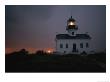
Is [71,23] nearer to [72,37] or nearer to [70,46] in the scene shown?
[72,37]

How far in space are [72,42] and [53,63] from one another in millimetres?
443

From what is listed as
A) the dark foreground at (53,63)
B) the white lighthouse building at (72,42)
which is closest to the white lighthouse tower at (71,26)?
the white lighthouse building at (72,42)

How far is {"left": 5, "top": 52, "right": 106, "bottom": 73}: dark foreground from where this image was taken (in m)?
8.13

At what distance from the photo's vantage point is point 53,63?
8133 mm

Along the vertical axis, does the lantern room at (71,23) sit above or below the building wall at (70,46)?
above

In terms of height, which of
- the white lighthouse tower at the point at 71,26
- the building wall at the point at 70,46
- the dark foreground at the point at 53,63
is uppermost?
the white lighthouse tower at the point at 71,26

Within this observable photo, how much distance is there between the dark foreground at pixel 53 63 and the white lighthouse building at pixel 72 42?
94 mm

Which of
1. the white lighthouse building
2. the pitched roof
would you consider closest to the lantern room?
the white lighthouse building

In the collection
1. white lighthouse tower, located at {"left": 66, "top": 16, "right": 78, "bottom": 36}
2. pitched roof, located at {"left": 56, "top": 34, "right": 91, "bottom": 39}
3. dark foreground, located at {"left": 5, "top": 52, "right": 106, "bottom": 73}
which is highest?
white lighthouse tower, located at {"left": 66, "top": 16, "right": 78, "bottom": 36}

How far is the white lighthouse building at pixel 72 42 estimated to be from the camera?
815 centimetres

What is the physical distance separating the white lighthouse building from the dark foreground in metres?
0.09

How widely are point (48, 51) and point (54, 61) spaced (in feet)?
0.60

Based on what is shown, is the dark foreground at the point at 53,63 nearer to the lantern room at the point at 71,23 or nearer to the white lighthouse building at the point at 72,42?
the white lighthouse building at the point at 72,42

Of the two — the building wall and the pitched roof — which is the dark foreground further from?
the pitched roof
